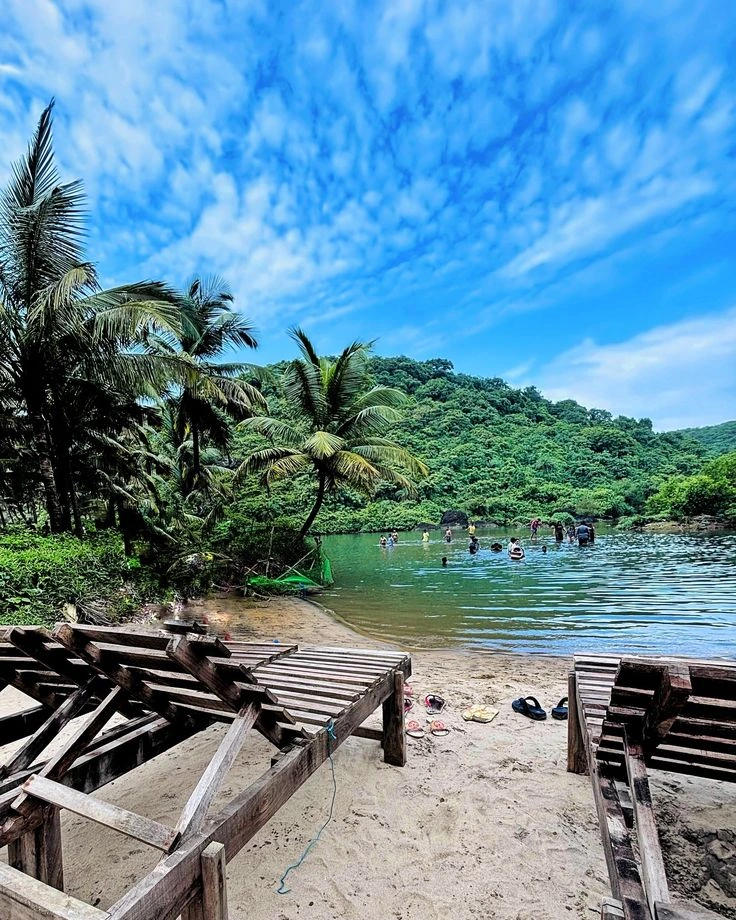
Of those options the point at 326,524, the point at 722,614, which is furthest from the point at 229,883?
the point at 326,524

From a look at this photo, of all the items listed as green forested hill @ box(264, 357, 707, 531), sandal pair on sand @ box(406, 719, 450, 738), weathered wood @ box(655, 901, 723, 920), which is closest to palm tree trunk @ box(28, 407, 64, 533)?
sandal pair on sand @ box(406, 719, 450, 738)

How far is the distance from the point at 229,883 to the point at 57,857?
92 cm

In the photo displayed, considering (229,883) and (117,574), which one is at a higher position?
(117,574)

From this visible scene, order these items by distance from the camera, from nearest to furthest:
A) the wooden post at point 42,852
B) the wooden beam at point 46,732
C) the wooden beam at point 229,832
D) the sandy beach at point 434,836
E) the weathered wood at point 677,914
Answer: the weathered wood at point 677,914, the wooden beam at point 229,832, the wooden post at point 42,852, the sandy beach at point 434,836, the wooden beam at point 46,732

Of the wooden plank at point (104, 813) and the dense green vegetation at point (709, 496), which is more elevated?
the dense green vegetation at point (709, 496)

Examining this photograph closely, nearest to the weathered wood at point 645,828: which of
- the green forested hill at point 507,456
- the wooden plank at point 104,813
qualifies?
the wooden plank at point 104,813

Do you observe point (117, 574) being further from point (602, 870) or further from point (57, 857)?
point (602, 870)

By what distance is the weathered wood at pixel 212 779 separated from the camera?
1.94 m

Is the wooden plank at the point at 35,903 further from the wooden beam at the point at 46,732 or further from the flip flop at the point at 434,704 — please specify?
the flip flop at the point at 434,704

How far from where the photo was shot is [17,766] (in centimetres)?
278

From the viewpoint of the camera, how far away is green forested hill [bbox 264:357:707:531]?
156 feet

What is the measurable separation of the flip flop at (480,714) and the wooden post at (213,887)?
3.57 m

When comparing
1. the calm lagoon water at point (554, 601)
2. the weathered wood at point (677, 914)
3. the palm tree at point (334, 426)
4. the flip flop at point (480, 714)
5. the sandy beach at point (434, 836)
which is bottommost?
the calm lagoon water at point (554, 601)

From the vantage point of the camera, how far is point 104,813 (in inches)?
78.2
